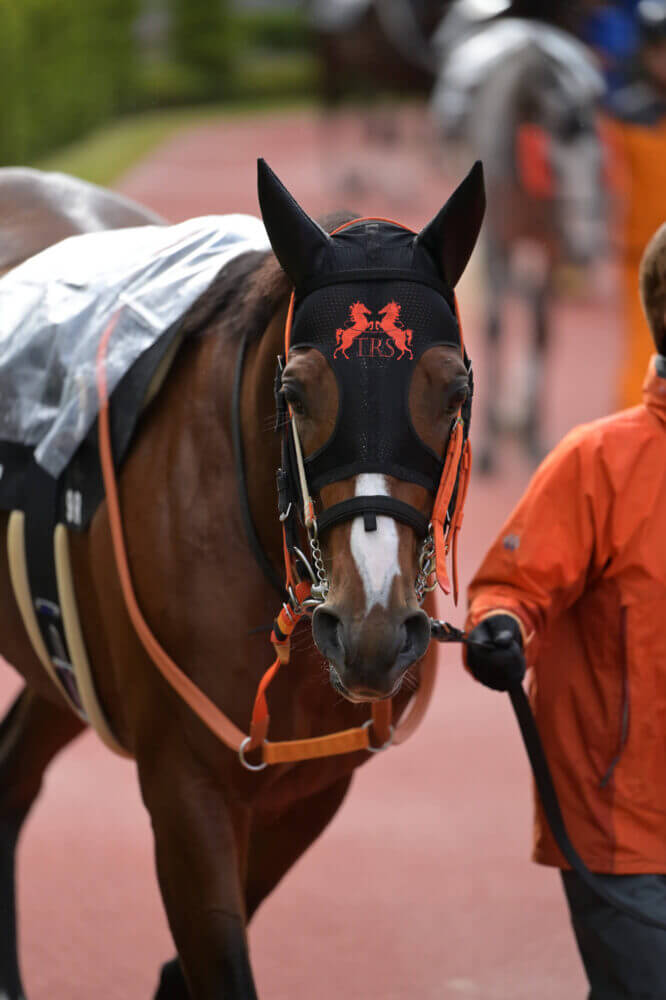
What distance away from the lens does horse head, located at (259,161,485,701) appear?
213 centimetres

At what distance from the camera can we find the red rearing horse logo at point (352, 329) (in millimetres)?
2209

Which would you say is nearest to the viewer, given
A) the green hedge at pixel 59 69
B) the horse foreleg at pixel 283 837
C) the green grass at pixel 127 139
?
the horse foreleg at pixel 283 837

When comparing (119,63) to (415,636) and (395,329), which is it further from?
(415,636)

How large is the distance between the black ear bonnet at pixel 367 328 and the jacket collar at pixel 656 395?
533mm

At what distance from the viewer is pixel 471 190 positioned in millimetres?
2312

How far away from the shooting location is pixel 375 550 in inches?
84.3

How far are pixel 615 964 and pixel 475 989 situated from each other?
0.98 meters

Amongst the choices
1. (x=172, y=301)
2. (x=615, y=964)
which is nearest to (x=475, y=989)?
(x=615, y=964)

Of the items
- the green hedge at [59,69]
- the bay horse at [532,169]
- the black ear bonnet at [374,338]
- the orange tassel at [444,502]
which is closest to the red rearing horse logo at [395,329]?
the black ear bonnet at [374,338]

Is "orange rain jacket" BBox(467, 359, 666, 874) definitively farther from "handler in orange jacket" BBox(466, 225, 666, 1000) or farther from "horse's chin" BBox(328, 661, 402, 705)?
"horse's chin" BBox(328, 661, 402, 705)

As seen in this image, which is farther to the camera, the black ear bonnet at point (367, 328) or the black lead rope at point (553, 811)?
the black lead rope at point (553, 811)

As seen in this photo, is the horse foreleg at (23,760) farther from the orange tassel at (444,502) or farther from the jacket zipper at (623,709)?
the orange tassel at (444,502)

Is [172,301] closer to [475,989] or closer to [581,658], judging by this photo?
[581,658]

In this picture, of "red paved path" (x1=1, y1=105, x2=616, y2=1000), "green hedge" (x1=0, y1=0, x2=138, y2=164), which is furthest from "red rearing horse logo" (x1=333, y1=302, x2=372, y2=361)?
"green hedge" (x1=0, y1=0, x2=138, y2=164)
